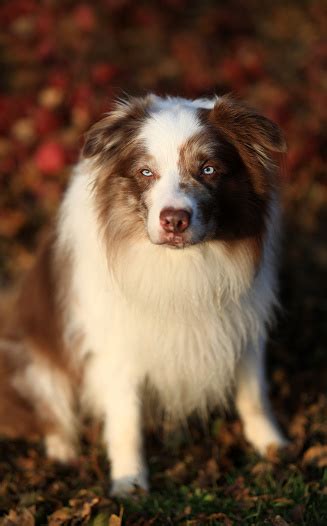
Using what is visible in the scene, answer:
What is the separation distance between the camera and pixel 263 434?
13.6 ft

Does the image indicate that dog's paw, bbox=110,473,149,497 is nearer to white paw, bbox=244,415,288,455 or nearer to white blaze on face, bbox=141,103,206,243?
white paw, bbox=244,415,288,455

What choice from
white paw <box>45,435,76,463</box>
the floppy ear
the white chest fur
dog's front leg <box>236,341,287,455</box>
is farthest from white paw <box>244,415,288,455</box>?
the floppy ear

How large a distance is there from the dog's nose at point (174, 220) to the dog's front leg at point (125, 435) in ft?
3.80

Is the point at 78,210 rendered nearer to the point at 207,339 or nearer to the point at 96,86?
the point at 207,339

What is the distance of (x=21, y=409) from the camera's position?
4.33 m

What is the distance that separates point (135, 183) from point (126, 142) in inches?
9.0

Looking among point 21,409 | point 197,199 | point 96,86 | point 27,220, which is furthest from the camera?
point 96,86

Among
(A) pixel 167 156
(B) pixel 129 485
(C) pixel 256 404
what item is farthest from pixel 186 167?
(B) pixel 129 485

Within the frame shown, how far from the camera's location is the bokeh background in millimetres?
3625

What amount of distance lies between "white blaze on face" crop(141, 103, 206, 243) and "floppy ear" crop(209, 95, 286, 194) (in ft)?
0.51

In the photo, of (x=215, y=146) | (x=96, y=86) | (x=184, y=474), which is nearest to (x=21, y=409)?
(x=184, y=474)

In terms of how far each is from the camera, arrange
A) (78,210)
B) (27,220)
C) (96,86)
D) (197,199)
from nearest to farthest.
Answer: (197,199)
(78,210)
(27,220)
(96,86)

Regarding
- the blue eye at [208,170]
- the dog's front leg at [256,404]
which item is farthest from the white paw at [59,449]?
the blue eye at [208,170]

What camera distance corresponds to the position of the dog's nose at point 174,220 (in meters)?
3.00
